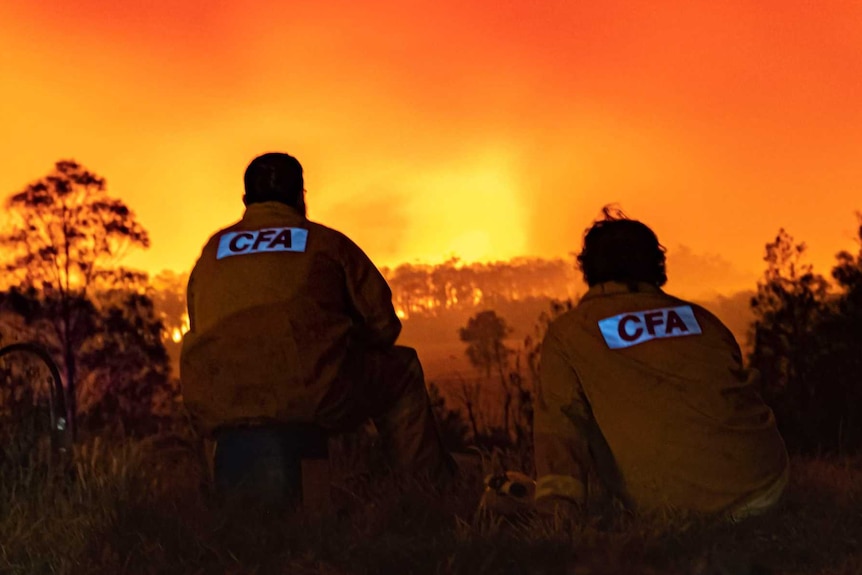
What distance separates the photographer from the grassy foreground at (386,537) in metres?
3.64

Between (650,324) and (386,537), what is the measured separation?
124 cm

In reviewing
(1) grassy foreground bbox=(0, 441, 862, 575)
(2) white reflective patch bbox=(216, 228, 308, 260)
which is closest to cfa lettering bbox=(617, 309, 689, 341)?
(1) grassy foreground bbox=(0, 441, 862, 575)

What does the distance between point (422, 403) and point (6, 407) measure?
269 cm

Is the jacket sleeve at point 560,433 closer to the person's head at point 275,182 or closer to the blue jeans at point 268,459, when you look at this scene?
the blue jeans at point 268,459

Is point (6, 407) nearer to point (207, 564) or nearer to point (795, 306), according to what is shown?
point (207, 564)

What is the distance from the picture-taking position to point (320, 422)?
4719mm

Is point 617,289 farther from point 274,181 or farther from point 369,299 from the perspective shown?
point 274,181

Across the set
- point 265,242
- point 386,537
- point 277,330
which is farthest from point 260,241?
point 386,537

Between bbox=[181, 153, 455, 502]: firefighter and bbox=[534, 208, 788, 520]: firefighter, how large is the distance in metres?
1.05

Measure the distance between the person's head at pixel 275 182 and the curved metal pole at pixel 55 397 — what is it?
163cm

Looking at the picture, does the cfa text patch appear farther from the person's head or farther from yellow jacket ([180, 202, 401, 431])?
the person's head

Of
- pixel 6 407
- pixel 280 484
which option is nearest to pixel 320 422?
pixel 280 484

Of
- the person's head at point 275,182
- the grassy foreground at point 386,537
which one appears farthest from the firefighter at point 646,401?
the person's head at point 275,182

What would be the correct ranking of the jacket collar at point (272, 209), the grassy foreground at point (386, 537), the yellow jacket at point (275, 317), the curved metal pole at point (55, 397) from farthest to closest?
1. the curved metal pole at point (55, 397)
2. the jacket collar at point (272, 209)
3. the yellow jacket at point (275, 317)
4. the grassy foreground at point (386, 537)
